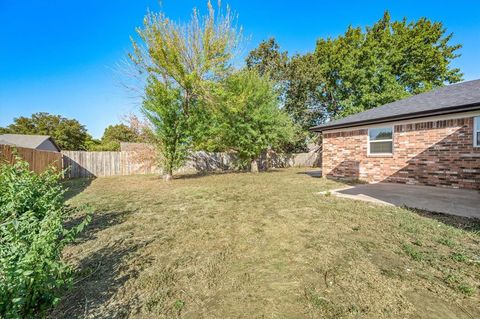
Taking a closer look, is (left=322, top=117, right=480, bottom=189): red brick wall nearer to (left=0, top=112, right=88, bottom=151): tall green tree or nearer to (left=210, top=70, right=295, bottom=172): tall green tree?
(left=210, top=70, right=295, bottom=172): tall green tree

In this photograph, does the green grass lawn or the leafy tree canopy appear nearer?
the green grass lawn

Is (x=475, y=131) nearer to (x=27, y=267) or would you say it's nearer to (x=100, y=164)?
(x=27, y=267)

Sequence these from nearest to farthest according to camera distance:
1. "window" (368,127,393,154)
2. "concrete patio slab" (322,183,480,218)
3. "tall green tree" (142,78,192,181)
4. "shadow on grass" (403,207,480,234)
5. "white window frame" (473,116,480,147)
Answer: "shadow on grass" (403,207,480,234) → "concrete patio slab" (322,183,480,218) → "white window frame" (473,116,480,147) → "window" (368,127,393,154) → "tall green tree" (142,78,192,181)

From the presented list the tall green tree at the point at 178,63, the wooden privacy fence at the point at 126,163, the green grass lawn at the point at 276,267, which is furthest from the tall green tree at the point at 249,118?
the green grass lawn at the point at 276,267

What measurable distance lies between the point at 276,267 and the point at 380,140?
912cm

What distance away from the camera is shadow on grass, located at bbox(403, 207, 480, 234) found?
12.1ft

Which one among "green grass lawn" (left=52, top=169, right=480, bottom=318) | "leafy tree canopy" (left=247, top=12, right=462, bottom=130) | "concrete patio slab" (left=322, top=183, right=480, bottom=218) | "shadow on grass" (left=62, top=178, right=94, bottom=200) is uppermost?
"leafy tree canopy" (left=247, top=12, right=462, bottom=130)

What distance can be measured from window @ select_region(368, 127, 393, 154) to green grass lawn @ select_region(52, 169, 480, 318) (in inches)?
216

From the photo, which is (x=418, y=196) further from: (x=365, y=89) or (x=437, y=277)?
(x=365, y=89)

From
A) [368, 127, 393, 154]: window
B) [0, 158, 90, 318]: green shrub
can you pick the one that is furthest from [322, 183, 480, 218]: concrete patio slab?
[0, 158, 90, 318]: green shrub

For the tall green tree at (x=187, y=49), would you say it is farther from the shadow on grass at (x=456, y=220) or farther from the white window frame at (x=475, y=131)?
the white window frame at (x=475, y=131)

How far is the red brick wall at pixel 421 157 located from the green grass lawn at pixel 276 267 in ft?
15.4

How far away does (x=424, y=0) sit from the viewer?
1834 cm

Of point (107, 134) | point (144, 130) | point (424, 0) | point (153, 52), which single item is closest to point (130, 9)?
point (153, 52)
